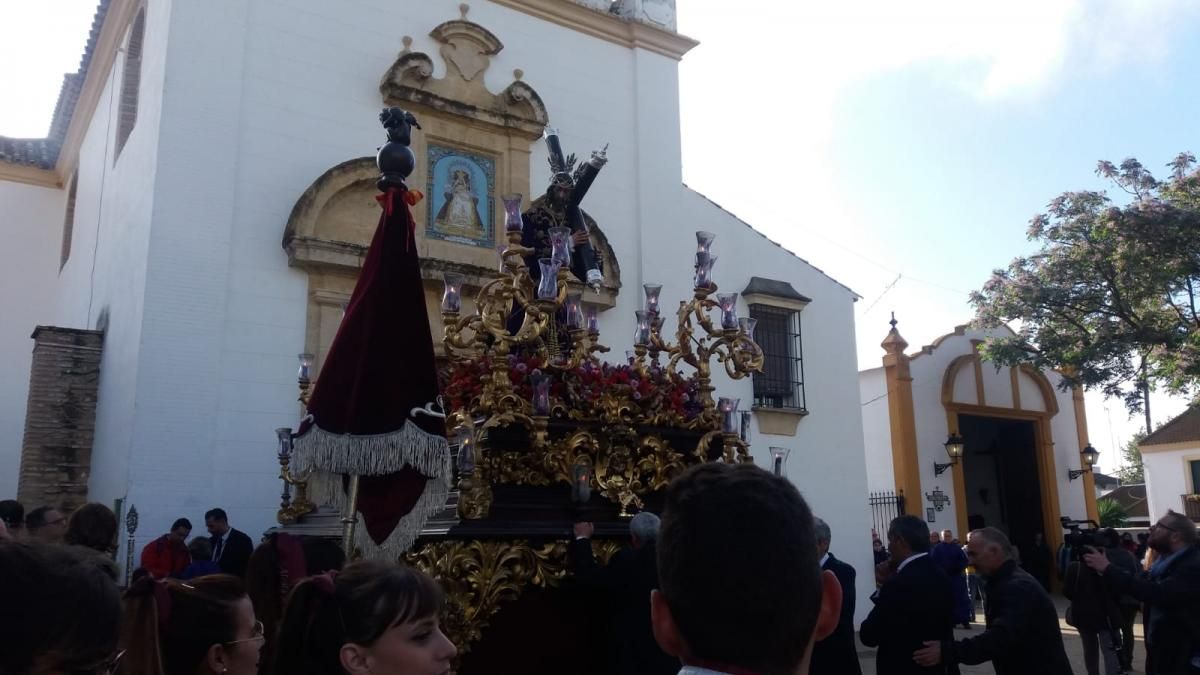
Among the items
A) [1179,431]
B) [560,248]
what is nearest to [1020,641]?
[560,248]

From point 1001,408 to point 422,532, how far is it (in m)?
16.8

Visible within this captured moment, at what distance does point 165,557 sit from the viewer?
7.01 metres

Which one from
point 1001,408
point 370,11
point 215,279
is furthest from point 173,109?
point 1001,408

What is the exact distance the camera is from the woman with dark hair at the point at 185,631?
2133 mm

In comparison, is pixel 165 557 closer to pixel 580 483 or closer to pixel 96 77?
pixel 580 483

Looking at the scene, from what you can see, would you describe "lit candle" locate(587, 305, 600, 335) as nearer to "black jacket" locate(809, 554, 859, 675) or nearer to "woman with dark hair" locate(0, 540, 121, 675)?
"black jacket" locate(809, 554, 859, 675)

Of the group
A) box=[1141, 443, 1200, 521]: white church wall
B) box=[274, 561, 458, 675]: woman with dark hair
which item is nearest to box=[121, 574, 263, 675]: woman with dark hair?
box=[274, 561, 458, 675]: woman with dark hair

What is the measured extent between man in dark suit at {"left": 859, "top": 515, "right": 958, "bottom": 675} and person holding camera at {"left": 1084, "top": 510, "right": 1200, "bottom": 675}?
3.70 feet

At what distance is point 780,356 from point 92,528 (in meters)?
9.75

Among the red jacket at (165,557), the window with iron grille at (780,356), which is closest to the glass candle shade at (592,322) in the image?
the red jacket at (165,557)

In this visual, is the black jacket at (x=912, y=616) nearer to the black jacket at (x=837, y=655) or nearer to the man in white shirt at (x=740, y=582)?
the black jacket at (x=837, y=655)

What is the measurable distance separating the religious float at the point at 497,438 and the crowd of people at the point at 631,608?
57 centimetres

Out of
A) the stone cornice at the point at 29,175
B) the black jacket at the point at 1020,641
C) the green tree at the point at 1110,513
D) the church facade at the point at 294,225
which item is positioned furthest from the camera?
the green tree at the point at 1110,513

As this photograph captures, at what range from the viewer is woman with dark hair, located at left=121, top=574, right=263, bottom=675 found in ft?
7.00
